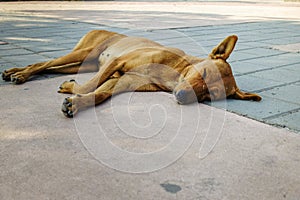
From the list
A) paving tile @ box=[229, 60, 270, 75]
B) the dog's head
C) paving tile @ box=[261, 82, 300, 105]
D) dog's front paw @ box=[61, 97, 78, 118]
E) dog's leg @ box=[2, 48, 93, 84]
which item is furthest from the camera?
paving tile @ box=[229, 60, 270, 75]

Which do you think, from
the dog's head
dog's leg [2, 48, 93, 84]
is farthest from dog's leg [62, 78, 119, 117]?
dog's leg [2, 48, 93, 84]

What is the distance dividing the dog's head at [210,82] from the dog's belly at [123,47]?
754 mm

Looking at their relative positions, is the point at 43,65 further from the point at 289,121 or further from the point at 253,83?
the point at 289,121

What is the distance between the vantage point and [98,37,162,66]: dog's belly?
450cm

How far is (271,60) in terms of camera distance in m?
6.01

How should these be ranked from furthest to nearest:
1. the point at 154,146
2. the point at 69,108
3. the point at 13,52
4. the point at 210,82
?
the point at 13,52 < the point at 210,82 < the point at 69,108 < the point at 154,146

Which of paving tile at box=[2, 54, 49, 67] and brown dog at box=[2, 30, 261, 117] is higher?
brown dog at box=[2, 30, 261, 117]

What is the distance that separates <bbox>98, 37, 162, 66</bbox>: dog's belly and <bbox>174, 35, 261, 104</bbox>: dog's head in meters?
0.75

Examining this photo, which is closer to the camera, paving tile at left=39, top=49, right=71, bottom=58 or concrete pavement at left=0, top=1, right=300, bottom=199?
concrete pavement at left=0, top=1, right=300, bottom=199

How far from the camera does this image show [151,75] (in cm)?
414

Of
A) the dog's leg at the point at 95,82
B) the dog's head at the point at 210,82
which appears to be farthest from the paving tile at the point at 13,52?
the dog's head at the point at 210,82

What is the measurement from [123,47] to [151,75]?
0.70m

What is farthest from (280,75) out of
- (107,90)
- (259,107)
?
(107,90)

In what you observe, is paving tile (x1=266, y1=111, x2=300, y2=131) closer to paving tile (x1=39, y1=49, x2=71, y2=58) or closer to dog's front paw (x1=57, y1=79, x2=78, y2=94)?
dog's front paw (x1=57, y1=79, x2=78, y2=94)
